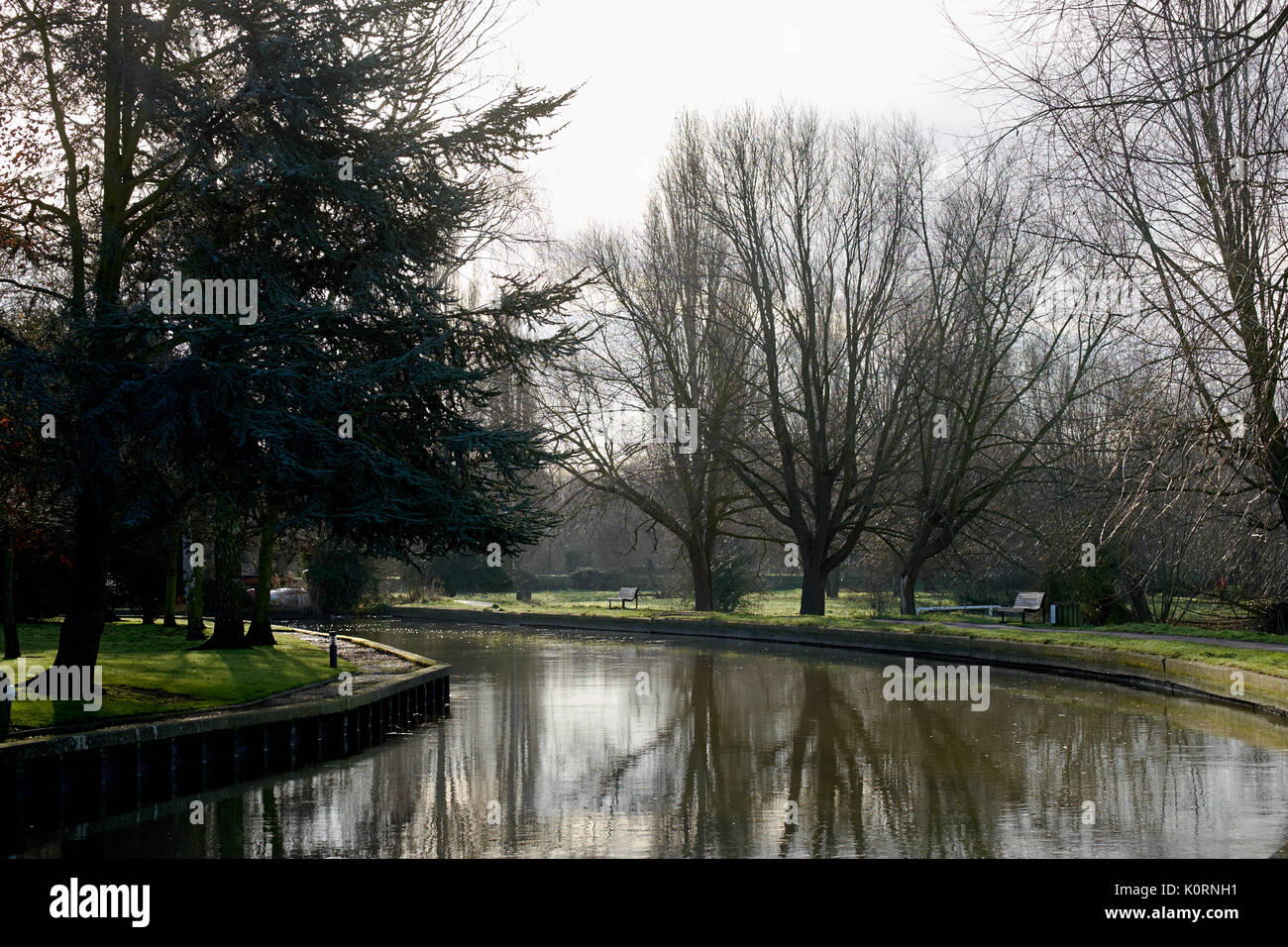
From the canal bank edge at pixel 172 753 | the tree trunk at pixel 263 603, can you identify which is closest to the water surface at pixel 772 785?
the canal bank edge at pixel 172 753

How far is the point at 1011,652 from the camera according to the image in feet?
77.5

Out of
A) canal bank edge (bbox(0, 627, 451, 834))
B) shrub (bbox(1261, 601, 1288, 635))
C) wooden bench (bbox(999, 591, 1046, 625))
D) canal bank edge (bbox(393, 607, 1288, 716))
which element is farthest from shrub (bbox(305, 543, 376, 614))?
shrub (bbox(1261, 601, 1288, 635))

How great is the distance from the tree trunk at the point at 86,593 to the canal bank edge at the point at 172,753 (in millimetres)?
2015

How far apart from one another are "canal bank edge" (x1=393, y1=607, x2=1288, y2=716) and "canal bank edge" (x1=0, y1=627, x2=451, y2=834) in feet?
38.9

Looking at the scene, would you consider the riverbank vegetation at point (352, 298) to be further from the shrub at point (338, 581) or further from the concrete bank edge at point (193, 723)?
the shrub at point (338, 581)

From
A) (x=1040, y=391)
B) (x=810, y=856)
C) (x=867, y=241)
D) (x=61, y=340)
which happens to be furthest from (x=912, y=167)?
(x=810, y=856)

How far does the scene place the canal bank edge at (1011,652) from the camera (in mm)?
17203

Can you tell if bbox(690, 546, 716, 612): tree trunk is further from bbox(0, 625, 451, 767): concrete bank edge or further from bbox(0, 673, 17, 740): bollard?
bbox(0, 673, 17, 740): bollard

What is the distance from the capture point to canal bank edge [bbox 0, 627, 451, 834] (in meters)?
11.0

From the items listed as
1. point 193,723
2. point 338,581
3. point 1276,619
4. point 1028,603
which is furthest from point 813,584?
point 193,723

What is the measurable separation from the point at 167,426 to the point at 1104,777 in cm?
1031

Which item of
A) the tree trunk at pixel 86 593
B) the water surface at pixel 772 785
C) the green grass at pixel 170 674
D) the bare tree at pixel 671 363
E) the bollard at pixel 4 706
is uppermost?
the bare tree at pixel 671 363

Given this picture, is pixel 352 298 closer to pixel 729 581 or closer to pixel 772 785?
pixel 772 785

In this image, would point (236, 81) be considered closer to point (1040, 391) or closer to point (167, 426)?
point (167, 426)
